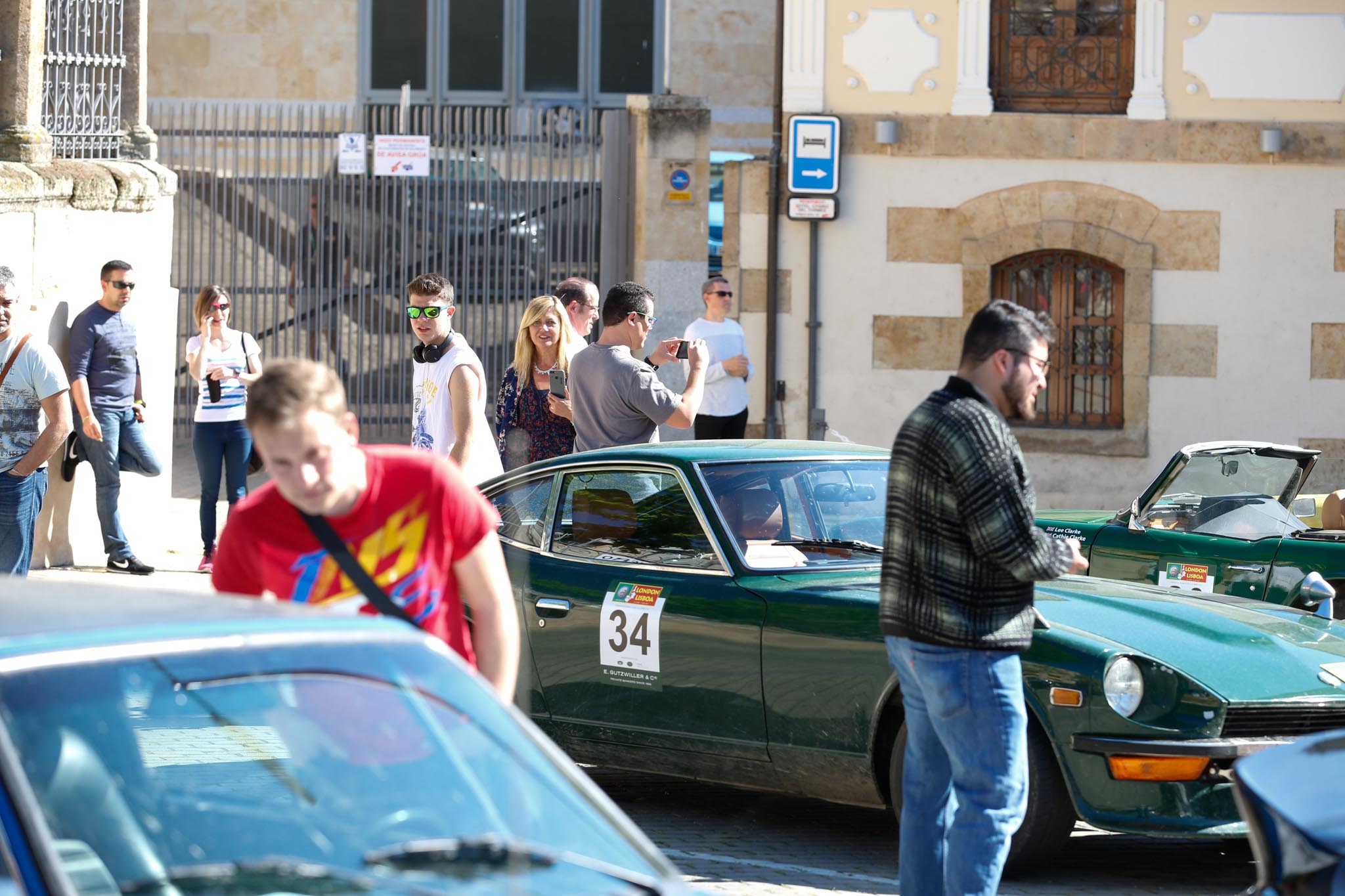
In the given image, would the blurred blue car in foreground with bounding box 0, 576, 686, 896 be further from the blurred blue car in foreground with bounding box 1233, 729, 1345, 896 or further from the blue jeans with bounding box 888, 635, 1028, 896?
the blue jeans with bounding box 888, 635, 1028, 896

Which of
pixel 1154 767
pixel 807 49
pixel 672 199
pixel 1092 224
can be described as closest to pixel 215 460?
pixel 672 199

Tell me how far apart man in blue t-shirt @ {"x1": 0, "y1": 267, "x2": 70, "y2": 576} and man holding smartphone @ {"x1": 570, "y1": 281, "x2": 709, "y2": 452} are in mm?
2404

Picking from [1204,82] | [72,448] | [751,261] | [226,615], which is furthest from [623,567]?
[1204,82]

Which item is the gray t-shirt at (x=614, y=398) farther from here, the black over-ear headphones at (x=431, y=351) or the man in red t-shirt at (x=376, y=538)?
the man in red t-shirt at (x=376, y=538)

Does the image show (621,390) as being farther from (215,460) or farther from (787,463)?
(215,460)

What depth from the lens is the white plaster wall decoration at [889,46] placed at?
612 inches

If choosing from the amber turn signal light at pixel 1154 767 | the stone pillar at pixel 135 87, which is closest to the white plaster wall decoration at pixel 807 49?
the stone pillar at pixel 135 87

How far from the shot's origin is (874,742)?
573 cm

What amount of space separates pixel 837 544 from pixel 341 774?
3.48 m

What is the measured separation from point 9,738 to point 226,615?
1.53ft

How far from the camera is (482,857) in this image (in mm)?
2883

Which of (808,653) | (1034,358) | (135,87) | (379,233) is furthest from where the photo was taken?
(379,233)

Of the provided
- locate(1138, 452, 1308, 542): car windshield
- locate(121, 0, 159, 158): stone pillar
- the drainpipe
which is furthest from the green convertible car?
the drainpipe

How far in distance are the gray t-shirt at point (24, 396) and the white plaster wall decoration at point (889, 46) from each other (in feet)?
29.6
